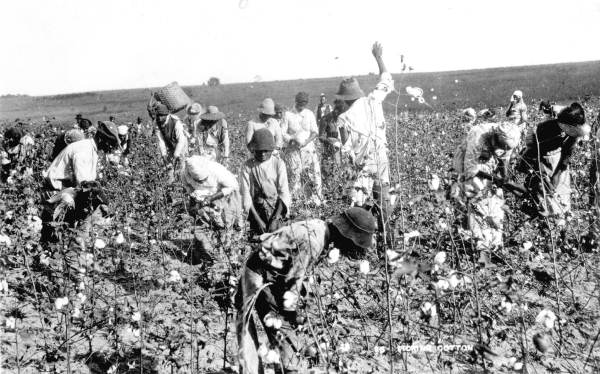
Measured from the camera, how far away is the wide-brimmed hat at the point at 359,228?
2.38m

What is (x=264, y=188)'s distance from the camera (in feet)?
13.5

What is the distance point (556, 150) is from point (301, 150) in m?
2.45

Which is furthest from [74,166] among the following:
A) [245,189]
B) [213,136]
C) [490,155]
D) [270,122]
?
[490,155]

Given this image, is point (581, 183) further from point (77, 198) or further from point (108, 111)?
point (108, 111)

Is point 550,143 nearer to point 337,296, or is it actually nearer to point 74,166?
point 337,296

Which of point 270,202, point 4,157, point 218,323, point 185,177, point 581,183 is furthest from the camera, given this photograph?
point 4,157

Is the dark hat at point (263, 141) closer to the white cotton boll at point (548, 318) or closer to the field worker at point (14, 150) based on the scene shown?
the white cotton boll at point (548, 318)

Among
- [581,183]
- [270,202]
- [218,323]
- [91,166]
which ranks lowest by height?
[218,323]

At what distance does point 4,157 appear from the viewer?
7.11 metres

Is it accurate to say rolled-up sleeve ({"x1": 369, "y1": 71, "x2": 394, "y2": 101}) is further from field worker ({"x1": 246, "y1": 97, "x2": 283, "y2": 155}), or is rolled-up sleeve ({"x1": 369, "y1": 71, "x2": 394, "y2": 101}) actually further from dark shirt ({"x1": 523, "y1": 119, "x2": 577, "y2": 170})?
field worker ({"x1": 246, "y1": 97, "x2": 283, "y2": 155})

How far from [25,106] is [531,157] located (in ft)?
163

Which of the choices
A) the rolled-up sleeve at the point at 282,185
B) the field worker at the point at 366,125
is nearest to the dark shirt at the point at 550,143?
the field worker at the point at 366,125

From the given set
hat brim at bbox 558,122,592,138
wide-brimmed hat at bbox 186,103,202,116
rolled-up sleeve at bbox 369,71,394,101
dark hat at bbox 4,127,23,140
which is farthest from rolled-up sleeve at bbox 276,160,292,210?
dark hat at bbox 4,127,23,140

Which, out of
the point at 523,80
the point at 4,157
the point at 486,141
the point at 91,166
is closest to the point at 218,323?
the point at 91,166
